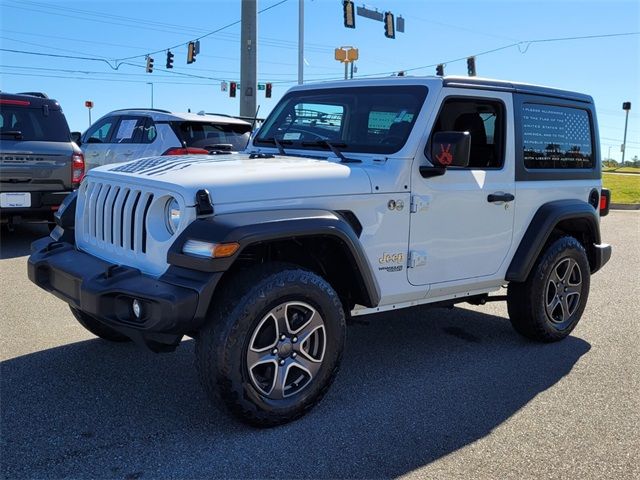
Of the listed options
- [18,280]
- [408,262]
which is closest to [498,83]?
[408,262]

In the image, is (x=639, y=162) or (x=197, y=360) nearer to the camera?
(x=197, y=360)

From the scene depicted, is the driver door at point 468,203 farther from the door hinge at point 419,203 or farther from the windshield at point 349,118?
the windshield at point 349,118

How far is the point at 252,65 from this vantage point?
18.8 m

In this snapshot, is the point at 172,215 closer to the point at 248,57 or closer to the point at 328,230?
the point at 328,230

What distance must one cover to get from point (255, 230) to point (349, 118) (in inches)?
64.0

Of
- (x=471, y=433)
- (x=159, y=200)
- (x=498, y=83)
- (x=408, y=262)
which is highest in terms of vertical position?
(x=498, y=83)

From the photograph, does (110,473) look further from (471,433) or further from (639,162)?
(639,162)

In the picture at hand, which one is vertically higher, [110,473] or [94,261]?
[94,261]

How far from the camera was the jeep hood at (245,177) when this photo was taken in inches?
128

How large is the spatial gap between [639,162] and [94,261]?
7868cm

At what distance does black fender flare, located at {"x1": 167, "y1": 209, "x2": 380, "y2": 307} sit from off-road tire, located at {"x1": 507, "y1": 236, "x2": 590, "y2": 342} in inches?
74.9

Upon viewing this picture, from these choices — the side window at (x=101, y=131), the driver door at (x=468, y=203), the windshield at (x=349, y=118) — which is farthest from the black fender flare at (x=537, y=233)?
the side window at (x=101, y=131)

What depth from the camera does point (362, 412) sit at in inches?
144

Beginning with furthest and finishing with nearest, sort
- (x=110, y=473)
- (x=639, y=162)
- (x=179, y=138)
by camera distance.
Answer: (x=639, y=162), (x=179, y=138), (x=110, y=473)
